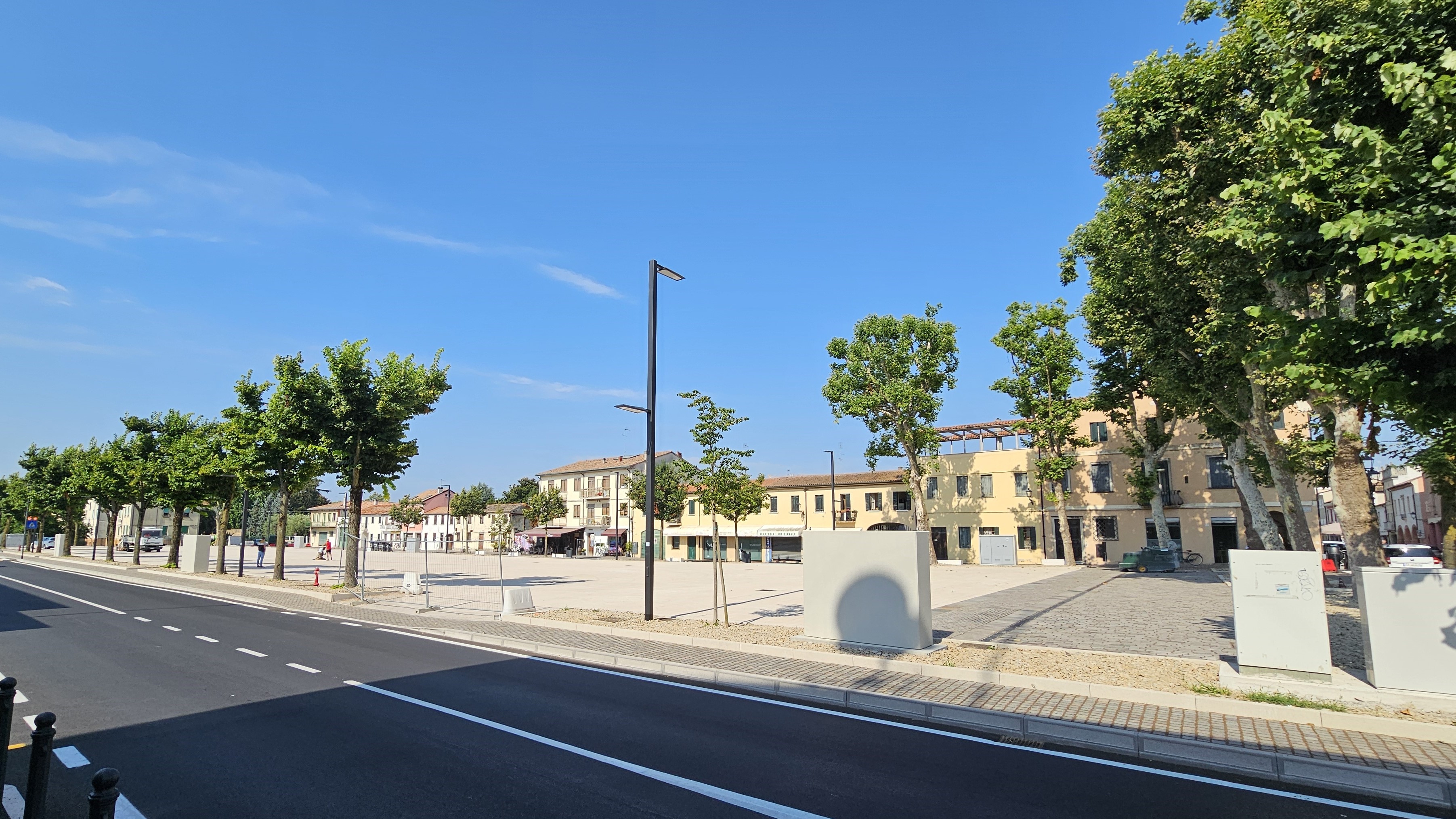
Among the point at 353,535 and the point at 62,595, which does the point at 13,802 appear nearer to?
the point at 353,535

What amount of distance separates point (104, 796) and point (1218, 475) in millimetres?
48759

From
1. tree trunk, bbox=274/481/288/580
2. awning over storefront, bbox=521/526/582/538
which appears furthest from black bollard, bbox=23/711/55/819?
awning over storefront, bbox=521/526/582/538

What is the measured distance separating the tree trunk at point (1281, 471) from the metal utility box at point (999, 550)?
84.1 feet

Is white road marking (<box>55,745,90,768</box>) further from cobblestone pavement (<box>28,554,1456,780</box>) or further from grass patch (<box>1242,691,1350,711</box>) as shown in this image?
grass patch (<box>1242,691,1350,711</box>)

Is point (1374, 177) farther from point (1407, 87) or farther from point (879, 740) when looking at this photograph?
point (879, 740)

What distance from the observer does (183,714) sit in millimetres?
7797

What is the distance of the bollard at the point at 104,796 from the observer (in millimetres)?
2736

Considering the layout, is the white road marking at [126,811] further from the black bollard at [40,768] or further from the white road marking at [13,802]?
the black bollard at [40,768]

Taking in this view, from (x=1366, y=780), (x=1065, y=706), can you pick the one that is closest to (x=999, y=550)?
(x=1065, y=706)

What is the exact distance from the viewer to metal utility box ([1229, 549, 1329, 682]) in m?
8.36

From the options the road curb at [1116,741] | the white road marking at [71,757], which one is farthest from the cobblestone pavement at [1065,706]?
the white road marking at [71,757]

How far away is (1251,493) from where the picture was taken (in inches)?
963

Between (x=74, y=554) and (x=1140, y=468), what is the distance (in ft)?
264

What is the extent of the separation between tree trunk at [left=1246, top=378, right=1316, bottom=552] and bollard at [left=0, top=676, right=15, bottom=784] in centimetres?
2097
